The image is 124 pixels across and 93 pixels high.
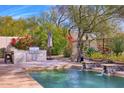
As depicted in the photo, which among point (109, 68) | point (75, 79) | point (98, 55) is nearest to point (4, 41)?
point (75, 79)

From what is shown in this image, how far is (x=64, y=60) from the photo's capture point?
1028cm

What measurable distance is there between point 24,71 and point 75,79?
5.17 ft

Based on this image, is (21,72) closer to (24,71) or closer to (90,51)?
(24,71)

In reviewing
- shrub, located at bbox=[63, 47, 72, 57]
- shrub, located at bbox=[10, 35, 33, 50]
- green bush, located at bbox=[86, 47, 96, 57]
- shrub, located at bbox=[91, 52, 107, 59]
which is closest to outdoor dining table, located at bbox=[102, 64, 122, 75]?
shrub, located at bbox=[91, 52, 107, 59]

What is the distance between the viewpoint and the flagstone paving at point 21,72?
755 centimetres

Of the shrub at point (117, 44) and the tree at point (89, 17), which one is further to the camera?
the shrub at point (117, 44)

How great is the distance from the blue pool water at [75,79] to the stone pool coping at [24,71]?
215mm

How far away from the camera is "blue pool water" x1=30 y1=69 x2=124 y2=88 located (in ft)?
26.9

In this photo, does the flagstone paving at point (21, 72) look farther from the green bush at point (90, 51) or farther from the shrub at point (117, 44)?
the shrub at point (117, 44)

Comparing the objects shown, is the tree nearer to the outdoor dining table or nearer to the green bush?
the green bush

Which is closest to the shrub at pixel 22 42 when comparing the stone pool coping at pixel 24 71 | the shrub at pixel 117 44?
the stone pool coping at pixel 24 71

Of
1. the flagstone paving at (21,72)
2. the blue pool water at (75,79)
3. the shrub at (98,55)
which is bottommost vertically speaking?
the blue pool water at (75,79)

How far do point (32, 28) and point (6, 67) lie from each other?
1.49m
